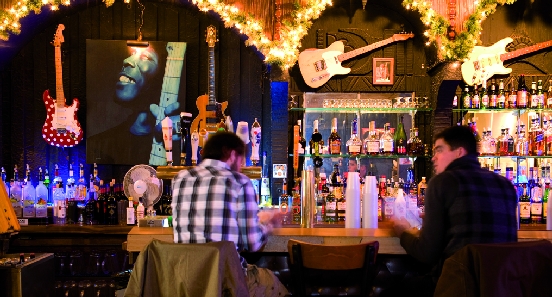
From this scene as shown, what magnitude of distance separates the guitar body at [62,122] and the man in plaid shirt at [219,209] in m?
2.79

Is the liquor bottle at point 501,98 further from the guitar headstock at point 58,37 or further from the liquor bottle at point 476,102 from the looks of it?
the guitar headstock at point 58,37

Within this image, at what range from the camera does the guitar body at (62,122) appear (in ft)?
16.4

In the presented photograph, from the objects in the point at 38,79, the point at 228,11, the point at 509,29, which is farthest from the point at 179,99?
the point at 509,29

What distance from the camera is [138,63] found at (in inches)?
201

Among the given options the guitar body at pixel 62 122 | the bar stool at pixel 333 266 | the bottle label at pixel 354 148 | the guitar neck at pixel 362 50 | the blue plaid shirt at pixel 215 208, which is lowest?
the bar stool at pixel 333 266

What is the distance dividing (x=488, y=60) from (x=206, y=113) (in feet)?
8.58

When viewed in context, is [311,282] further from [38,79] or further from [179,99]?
[38,79]

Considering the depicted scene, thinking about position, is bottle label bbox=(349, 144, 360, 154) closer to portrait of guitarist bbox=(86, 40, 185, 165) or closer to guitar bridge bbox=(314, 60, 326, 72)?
guitar bridge bbox=(314, 60, 326, 72)

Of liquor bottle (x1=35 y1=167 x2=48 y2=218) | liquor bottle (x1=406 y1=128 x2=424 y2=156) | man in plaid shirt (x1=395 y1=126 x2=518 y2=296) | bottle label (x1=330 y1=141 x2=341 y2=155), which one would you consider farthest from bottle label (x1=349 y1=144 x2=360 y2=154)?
liquor bottle (x1=35 y1=167 x2=48 y2=218)

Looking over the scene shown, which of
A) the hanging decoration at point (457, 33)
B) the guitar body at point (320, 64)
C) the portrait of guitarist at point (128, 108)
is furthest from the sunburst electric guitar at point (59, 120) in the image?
the hanging decoration at point (457, 33)

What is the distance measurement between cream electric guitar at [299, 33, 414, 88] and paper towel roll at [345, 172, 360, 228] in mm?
1820

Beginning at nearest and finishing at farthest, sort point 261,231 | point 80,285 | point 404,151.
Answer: point 261,231
point 80,285
point 404,151

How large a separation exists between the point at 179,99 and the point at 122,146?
0.70 meters

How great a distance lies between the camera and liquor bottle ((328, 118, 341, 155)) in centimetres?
489
